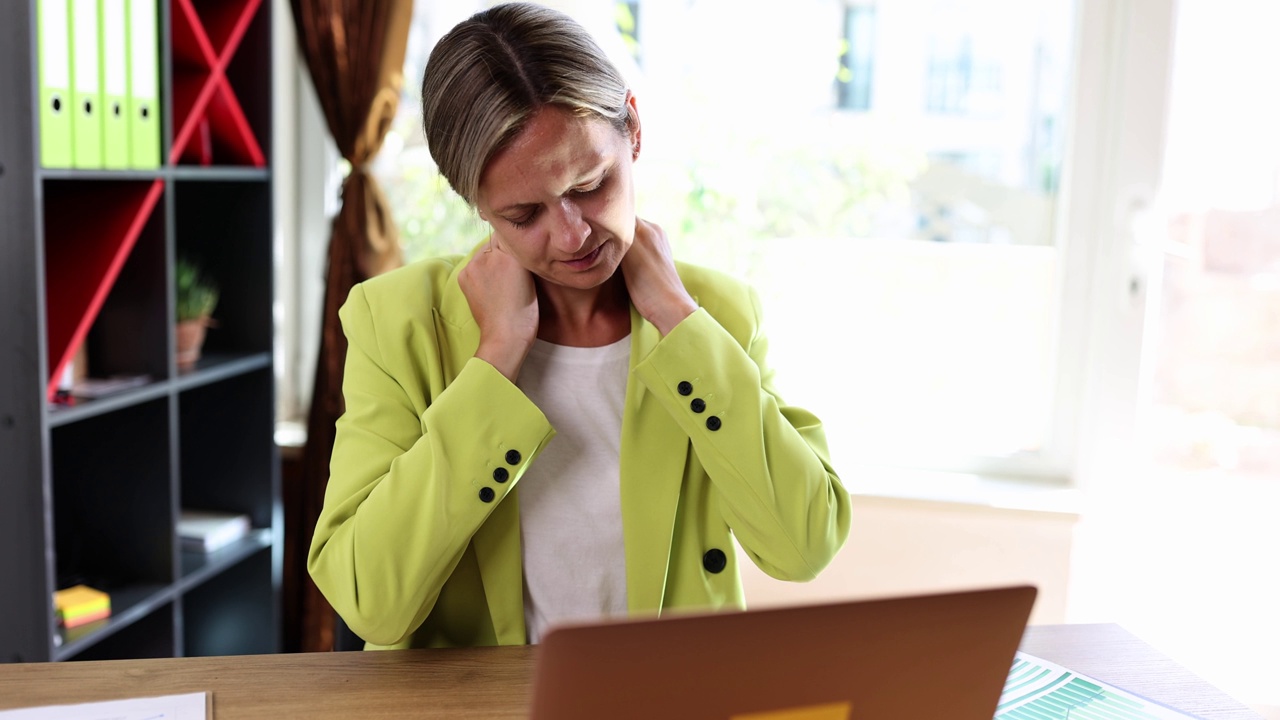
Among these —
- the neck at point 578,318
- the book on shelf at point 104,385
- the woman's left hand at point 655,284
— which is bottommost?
the book on shelf at point 104,385

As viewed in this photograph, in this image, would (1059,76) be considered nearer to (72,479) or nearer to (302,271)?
(302,271)

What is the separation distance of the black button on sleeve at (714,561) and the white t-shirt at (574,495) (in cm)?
11

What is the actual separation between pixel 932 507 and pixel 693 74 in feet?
3.96

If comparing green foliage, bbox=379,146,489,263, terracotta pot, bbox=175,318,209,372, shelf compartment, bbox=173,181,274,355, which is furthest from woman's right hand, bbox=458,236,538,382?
green foliage, bbox=379,146,489,263

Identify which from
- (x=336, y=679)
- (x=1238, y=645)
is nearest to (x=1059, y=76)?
(x=1238, y=645)

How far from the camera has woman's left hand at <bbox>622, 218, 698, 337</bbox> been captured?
4.51ft

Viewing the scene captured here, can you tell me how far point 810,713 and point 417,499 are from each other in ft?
1.92

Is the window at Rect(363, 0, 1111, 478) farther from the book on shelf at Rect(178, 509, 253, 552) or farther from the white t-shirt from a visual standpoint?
the white t-shirt

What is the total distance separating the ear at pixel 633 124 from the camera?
1326mm

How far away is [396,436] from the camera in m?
1.31

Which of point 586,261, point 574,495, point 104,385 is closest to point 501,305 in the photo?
point 586,261

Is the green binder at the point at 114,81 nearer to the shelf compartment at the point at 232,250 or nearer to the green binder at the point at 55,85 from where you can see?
the green binder at the point at 55,85

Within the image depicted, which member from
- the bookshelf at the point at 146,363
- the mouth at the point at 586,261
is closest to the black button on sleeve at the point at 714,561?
the mouth at the point at 586,261

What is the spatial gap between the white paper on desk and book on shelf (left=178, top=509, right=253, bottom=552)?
1453 mm
